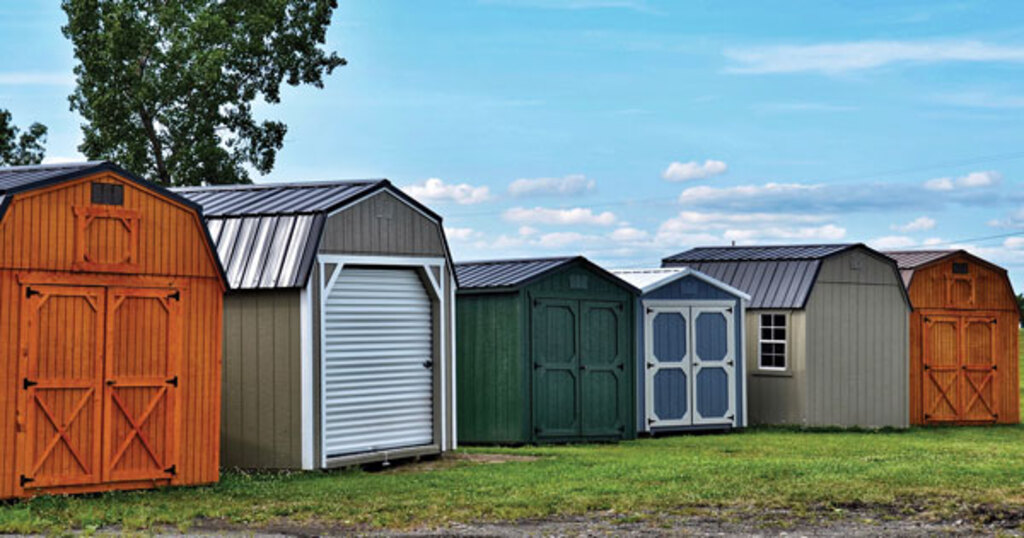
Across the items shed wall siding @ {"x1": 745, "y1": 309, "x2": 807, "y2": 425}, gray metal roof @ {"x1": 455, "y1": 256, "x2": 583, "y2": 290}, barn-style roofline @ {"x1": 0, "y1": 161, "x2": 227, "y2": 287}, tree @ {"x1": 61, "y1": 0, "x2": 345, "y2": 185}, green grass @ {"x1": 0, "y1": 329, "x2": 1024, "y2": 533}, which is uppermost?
tree @ {"x1": 61, "y1": 0, "x2": 345, "y2": 185}

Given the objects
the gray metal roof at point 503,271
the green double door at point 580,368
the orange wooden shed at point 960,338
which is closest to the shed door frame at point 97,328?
the gray metal roof at point 503,271

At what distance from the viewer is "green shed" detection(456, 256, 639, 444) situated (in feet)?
68.0

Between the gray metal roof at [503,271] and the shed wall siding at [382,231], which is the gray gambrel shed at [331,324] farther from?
the gray metal roof at [503,271]

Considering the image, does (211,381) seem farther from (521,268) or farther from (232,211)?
(521,268)

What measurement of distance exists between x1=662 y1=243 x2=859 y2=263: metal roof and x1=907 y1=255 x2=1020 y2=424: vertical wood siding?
2323 mm

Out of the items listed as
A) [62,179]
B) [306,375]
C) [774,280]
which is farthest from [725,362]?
[62,179]

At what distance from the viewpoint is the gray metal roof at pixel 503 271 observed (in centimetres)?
2069

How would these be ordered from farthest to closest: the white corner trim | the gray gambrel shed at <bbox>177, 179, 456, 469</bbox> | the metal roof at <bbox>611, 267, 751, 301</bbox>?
the metal roof at <bbox>611, 267, 751, 301</bbox>
the gray gambrel shed at <bbox>177, 179, 456, 469</bbox>
the white corner trim

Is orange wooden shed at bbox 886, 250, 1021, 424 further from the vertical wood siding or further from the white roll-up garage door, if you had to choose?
the white roll-up garage door

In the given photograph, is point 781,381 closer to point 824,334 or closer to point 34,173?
point 824,334

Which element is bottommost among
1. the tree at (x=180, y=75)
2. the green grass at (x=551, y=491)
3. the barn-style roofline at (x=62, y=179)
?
the green grass at (x=551, y=491)

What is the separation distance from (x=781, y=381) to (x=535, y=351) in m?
6.14

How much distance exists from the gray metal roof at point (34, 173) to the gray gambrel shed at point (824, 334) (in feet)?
45.5

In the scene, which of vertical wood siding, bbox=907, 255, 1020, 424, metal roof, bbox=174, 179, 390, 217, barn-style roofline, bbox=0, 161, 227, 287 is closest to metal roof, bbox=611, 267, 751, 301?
vertical wood siding, bbox=907, 255, 1020, 424
